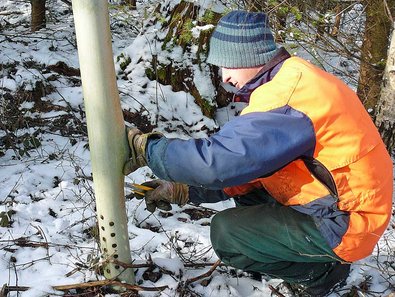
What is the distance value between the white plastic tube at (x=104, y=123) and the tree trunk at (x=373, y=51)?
371 centimetres

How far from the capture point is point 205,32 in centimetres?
487

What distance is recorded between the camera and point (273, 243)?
2.25m

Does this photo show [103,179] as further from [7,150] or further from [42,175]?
[7,150]

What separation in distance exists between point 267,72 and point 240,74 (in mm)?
148

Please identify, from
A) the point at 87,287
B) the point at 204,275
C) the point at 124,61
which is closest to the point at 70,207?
the point at 87,287

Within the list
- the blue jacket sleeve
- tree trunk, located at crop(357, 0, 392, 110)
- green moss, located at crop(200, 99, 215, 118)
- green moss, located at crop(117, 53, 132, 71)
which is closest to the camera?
Result: the blue jacket sleeve

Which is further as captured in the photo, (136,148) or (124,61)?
(124,61)

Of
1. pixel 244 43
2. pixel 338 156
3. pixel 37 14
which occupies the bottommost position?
pixel 338 156

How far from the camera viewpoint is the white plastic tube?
1786mm

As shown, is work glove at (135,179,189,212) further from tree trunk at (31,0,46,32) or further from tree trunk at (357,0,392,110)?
tree trunk at (31,0,46,32)

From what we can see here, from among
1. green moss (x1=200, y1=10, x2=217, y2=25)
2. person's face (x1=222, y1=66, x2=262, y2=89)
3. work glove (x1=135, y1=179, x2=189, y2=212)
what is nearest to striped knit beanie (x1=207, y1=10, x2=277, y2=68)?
person's face (x1=222, y1=66, x2=262, y2=89)

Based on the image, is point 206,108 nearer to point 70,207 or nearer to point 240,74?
point 70,207

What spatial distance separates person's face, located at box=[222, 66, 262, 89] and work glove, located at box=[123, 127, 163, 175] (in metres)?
0.46

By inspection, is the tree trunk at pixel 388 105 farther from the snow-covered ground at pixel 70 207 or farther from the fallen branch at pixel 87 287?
the fallen branch at pixel 87 287
